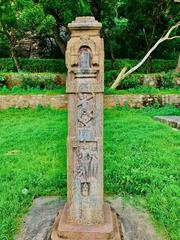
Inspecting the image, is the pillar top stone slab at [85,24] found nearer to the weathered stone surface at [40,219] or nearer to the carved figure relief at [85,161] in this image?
the carved figure relief at [85,161]

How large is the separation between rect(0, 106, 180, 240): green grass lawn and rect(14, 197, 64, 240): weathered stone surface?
103 mm

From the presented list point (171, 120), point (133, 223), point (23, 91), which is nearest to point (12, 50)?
point (23, 91)

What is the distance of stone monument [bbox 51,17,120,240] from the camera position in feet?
11.0

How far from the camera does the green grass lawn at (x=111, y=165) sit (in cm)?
441

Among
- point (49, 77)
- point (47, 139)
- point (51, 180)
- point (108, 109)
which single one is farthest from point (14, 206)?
point (49, 77)

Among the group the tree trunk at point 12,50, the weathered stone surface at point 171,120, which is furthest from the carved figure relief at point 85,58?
the tree trunk at point 12,50

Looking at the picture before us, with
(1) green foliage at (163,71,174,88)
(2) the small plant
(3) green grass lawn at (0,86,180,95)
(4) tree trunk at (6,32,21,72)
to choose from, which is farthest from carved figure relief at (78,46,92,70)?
(4) tree trunk at (6,32,21,72)

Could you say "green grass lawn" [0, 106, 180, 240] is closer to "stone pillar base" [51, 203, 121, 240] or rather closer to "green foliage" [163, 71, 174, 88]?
"stone pillar base" [51, 203, 121, 240]

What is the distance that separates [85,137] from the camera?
11.2ft

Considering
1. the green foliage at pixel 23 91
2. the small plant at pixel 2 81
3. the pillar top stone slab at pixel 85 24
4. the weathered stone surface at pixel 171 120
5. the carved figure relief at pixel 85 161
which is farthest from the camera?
the small plant at pixel 2 81

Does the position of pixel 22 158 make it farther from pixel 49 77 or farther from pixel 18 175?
pixel 49 77

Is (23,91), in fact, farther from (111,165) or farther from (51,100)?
(111,165)

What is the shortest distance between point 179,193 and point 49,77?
29.5 ft

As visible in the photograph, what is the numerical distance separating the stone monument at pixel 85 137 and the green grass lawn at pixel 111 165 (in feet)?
2.31
